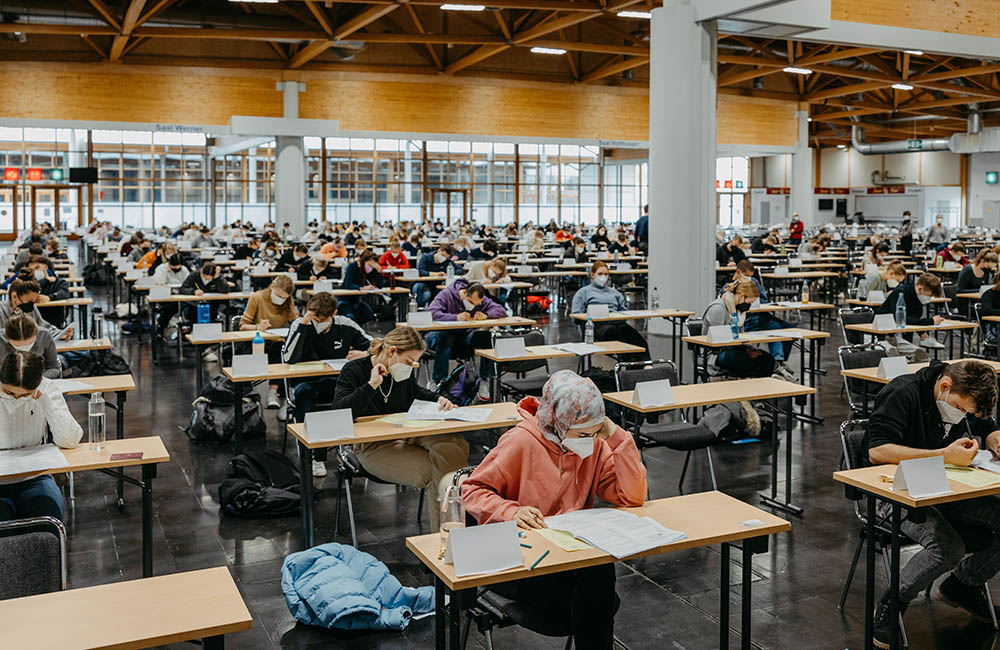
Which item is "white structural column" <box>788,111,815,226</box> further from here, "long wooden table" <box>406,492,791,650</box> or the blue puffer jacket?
"long wooden table" <box>406,492,791,650</box>

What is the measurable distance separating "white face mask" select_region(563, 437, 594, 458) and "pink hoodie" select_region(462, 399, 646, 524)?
0.21ft

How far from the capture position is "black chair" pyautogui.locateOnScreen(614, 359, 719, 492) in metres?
5.88

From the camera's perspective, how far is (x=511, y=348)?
7.57 m

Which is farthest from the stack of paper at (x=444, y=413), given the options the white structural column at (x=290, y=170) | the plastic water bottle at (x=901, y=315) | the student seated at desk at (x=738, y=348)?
the white structural column at (x=290, y=170)

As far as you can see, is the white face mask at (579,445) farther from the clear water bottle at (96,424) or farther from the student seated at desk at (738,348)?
the student seated at desk at (738,348)

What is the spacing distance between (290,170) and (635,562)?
20436 mm

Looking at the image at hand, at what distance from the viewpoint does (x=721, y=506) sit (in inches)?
143

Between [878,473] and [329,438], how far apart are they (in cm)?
261

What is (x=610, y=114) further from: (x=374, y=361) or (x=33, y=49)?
(x=374, y=361)

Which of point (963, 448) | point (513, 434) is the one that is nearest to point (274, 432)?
point (513, 434)

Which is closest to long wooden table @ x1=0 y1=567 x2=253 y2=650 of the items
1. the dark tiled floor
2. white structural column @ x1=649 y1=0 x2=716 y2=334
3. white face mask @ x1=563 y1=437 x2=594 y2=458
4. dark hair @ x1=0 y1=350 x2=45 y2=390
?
the dark tiled floor

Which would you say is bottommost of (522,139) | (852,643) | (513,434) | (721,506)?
(852,643)

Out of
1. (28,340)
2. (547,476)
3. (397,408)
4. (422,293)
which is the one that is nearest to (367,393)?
(397,408)

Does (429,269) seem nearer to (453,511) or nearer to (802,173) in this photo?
(453,511)
